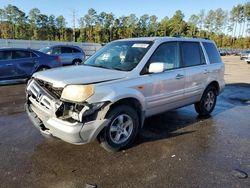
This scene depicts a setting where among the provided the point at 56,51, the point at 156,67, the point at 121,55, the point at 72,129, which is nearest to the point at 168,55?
the point at 156,67

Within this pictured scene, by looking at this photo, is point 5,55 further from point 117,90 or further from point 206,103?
point 206,103

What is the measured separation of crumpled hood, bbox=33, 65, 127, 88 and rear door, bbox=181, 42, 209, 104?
70.8 inches

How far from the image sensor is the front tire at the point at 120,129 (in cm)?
370

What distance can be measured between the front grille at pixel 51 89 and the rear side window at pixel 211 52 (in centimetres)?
384

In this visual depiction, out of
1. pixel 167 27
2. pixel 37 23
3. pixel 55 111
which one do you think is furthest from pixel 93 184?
pixel 167 27

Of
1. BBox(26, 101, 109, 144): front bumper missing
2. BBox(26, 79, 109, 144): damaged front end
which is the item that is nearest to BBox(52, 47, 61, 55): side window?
BBox(26, 79, 109, 144): damaged front end

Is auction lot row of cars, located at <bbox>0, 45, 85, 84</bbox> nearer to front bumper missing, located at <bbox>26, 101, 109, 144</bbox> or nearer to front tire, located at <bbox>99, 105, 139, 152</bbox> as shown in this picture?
front bumper missing, located at <bbox>26, 101, 109, 144</bbox>

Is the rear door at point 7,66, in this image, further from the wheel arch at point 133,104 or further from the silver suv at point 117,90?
the wheel arch at point 133,104

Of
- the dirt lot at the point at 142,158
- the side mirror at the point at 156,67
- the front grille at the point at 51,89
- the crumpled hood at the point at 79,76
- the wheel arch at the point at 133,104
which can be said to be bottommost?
the dirt lot at the point at 142,158

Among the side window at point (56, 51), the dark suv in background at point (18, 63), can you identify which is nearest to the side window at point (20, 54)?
the dark suv in background at point (18, 63)

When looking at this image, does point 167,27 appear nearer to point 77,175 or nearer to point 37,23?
point 37,23

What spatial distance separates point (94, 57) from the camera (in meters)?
5.08

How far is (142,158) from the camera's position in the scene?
12.2 ft

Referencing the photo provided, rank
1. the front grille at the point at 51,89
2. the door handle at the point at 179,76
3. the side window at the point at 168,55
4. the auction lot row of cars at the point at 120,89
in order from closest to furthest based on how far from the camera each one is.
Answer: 1. the auction lot row of cars at the point at 120,89
2. the front grille at the point at 51,89
3. the side window at the point at 168,55
4. the door handle at the point at 179,76
